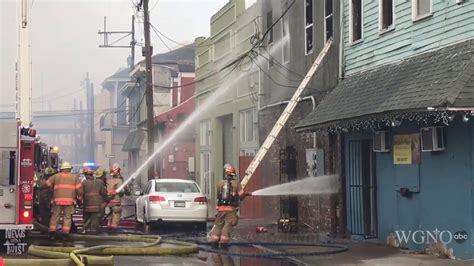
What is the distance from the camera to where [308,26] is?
18891mm

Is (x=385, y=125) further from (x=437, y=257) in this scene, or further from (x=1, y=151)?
(x=1, y=151)

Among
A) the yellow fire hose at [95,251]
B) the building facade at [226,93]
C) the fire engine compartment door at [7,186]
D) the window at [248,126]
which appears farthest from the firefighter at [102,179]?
the window at [248,126]

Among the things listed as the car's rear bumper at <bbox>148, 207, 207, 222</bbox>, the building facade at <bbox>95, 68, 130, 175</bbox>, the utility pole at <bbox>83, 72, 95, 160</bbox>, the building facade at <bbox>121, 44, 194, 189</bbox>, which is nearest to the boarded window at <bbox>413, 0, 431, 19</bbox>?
the car's rear bumper at <bbox>148, 207, 207, 222</bbox>

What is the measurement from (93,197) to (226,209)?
10.6 ft

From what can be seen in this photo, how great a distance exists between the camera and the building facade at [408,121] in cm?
1127

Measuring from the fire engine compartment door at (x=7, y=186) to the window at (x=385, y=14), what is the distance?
24.7 feet

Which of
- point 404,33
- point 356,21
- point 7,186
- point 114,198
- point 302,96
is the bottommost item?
point 114,198

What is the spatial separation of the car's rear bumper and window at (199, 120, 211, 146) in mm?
13867

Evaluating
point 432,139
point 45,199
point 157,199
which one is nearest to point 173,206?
point 157,199

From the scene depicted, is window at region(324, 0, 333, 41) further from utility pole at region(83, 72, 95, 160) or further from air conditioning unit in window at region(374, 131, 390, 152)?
utility pole at region(83, 72, 95, 160)

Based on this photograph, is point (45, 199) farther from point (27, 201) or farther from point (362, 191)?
point (362, 191)

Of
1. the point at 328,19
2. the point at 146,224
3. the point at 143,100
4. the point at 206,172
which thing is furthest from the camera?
the point at 143,100

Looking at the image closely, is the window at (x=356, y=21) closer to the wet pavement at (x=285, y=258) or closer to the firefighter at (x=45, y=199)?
the wet pavement at (x=285, y=258)

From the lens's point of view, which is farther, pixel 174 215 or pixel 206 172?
pixel 206 172
